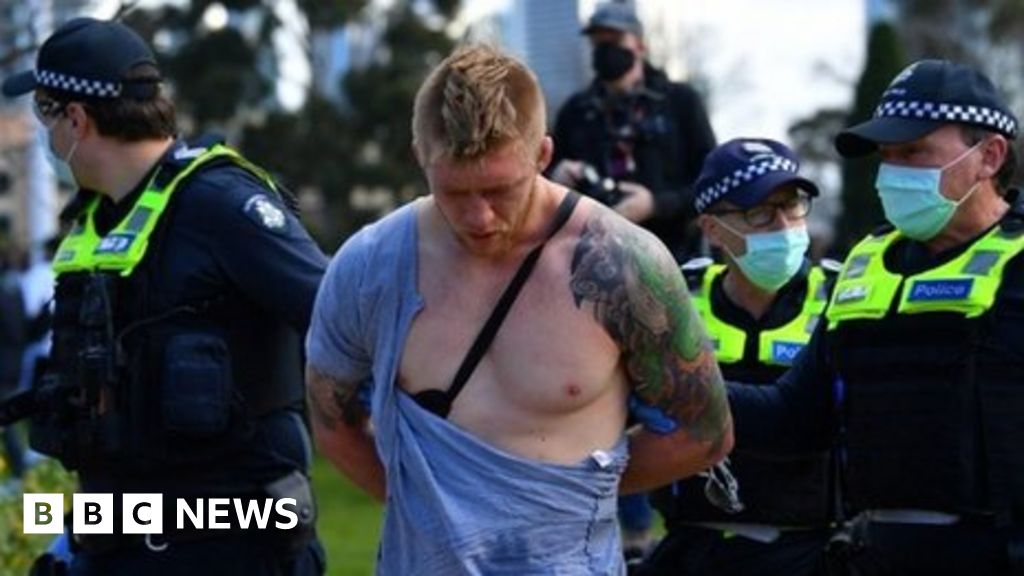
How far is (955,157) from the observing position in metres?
5.51

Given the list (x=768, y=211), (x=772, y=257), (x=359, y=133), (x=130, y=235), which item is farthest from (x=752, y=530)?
(x=359, y=133)

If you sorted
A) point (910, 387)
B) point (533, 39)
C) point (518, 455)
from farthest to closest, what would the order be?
point (533, 39) → point (910, 387) → point (518, 455)

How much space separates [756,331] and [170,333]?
162 centimetres

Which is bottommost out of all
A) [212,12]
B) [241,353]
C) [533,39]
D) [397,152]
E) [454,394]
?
[533,39]

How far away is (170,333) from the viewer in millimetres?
5770

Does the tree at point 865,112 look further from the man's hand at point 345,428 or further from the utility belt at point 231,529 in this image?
the man's hand at point 345,428

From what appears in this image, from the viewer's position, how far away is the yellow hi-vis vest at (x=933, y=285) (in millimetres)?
5285

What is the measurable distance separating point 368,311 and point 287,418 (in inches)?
56.6

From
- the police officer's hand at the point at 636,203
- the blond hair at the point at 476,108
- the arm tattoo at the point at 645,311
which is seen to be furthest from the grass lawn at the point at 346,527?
the blond hair at the point at 476,108

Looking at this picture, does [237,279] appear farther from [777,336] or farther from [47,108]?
[777,336]

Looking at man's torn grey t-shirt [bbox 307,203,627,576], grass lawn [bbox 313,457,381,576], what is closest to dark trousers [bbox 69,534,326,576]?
man's torn grey t-shirt [bbox 307,203,627,576]

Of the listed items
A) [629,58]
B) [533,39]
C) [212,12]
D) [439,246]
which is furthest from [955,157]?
[533,39]

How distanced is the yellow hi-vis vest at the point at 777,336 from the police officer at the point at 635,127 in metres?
2.50

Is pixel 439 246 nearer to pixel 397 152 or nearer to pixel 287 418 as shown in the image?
pixel 287 418
